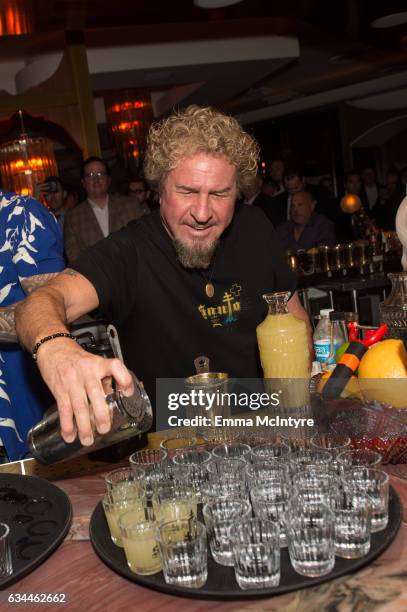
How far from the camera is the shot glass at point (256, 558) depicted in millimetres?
862

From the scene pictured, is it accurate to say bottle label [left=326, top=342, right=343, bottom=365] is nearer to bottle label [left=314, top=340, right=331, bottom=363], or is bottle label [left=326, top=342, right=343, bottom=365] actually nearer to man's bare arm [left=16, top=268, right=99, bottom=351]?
bottle label [left=314, top=340, right=331, bottom=363]

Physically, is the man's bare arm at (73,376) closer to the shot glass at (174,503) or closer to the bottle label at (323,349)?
the shot glass at (174,503)

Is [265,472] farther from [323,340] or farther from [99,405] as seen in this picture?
[323,340]

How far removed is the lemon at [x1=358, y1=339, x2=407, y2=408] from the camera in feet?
4.09

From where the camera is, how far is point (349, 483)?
3.31 feet

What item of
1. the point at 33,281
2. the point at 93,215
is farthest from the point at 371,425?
the point at 93,215

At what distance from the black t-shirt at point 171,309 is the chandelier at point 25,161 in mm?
5140

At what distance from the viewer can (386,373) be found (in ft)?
A: 4.27

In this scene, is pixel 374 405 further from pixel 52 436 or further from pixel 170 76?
pixel 170 76

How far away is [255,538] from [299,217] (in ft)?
18.0

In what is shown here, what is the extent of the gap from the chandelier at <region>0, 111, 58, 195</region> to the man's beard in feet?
17.4

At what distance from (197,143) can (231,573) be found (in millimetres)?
1315

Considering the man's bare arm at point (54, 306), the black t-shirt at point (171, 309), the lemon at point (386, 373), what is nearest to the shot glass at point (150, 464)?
the man's bare arm at point (54, 306)

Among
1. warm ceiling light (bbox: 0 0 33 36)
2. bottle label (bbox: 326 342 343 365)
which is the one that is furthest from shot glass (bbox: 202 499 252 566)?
warm ceiling light (bbox: 0 0 33 36)
